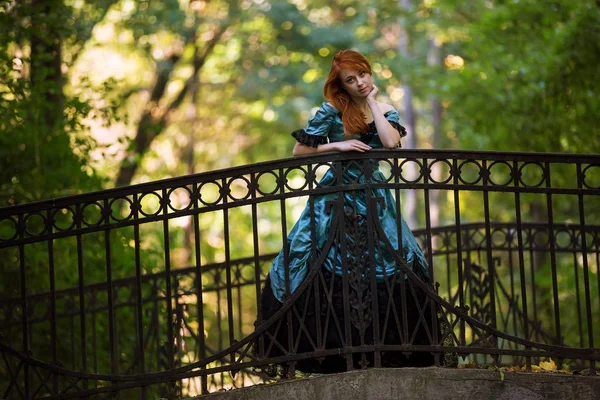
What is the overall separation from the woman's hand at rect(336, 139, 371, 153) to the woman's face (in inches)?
14.0

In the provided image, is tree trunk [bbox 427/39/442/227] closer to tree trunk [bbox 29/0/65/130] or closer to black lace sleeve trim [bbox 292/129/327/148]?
tree trunk [bbox 29/0/65/130]

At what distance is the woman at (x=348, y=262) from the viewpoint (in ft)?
19.0

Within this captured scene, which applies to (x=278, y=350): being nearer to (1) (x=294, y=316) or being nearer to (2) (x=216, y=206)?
(1) (x=294, y=316)

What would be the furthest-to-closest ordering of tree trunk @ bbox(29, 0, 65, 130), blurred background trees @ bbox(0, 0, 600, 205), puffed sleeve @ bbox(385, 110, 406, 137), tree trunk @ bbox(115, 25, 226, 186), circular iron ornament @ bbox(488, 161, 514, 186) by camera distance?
tree trunk @ bbox(115, 25, 226, 186), blurred background trees @ bbox(0, 0, 600, 205), tree trunk @ bbox(29, 0, 65, 130), puffed sleeve @ bbox(385, 110, 406, 137), circular iron ornament @ bbox(488, 161, 514, 186)

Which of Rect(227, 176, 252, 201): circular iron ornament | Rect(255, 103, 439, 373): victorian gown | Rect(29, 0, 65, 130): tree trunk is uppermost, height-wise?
Rect(29, 0, 65, 130): tree trunk

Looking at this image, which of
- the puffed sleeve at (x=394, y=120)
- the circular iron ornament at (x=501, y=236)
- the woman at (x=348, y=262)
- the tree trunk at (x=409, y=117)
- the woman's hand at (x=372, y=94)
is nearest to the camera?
the woman at (x=348, y=262)

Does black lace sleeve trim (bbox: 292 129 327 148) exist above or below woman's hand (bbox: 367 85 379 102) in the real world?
below

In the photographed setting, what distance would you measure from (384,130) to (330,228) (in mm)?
685

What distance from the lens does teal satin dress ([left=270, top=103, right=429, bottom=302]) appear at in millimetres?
5875

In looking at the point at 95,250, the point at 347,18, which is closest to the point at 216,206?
the point at 95,250

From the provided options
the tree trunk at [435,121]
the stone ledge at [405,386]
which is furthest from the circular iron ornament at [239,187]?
the tree trunk at [435,121]

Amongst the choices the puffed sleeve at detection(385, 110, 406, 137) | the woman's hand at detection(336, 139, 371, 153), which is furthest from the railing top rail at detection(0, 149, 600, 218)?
the puffed sleeve at detection(385, 110, 406, 137)

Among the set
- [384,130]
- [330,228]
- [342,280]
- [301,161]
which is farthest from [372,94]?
[342,280]

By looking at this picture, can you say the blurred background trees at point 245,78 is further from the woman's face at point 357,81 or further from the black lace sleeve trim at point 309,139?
the woman's face at point 357,81
